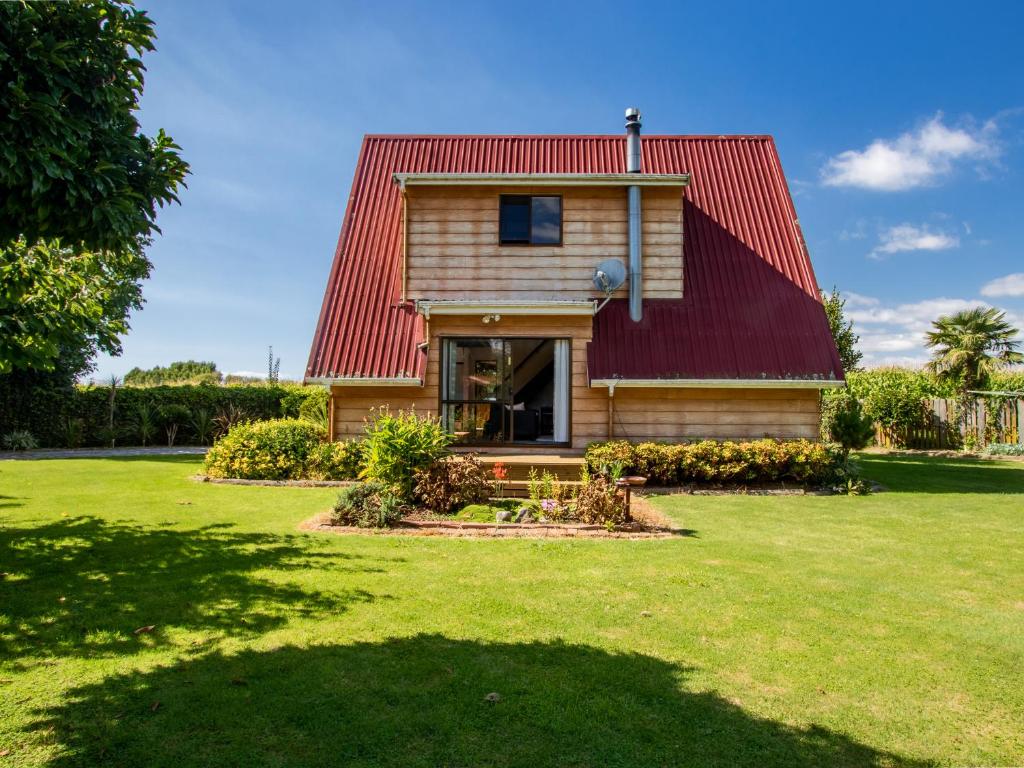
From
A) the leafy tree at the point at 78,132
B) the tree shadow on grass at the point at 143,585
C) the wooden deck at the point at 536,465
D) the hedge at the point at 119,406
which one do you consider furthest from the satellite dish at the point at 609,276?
the hedge at the point at 119,406

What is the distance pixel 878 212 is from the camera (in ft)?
64.2

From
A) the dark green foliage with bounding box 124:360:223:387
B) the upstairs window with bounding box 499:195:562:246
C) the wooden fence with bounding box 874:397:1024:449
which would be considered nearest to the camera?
the upstairs window with bounding box 499:195:562:246

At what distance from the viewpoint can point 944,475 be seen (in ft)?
47.2

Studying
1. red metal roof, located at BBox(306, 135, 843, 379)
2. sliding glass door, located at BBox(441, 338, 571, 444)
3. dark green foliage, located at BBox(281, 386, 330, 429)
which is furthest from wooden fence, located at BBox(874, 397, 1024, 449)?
dark green foliage, located at BBox(281, 386, 330, 429)

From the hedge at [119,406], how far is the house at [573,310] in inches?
266

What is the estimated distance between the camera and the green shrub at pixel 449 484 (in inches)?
367

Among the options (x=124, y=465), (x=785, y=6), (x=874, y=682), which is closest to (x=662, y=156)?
(x=785, y=6)

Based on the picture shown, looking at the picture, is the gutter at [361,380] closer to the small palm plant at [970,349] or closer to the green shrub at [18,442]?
the green shrub at [18,442]

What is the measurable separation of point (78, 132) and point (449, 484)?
259 inches

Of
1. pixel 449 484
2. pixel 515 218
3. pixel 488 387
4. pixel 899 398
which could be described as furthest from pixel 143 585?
pixel 899 398

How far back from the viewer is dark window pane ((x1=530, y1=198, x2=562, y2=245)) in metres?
14.1

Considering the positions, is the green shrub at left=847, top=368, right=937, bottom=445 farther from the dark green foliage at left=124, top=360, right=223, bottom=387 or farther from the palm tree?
the dark green foliage at left=124, top=360, right=223, bottom=387

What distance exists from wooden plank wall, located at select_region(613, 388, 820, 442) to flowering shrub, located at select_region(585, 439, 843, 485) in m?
1.14

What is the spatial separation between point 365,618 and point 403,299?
1004 cm
